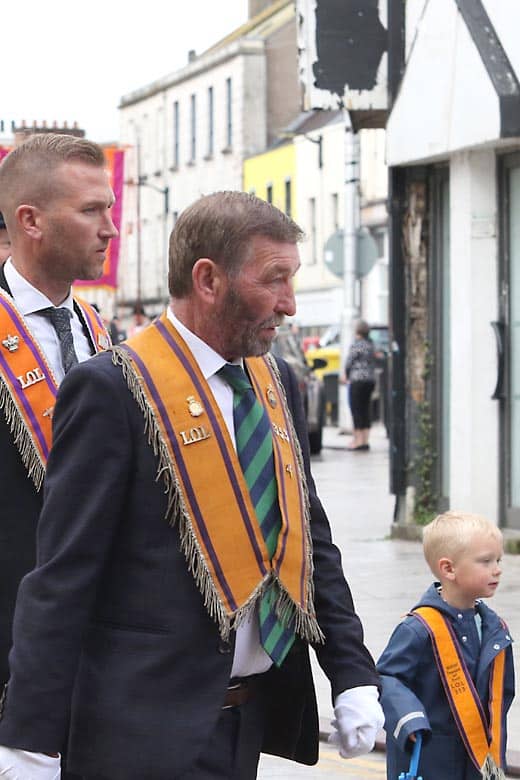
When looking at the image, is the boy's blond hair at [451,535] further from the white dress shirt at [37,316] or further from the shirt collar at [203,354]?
the shirt collar at [203,354]

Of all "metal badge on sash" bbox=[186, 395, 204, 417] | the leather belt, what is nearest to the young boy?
the leather belt

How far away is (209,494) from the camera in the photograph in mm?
3654

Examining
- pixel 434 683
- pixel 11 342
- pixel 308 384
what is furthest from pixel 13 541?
pixel 308 384

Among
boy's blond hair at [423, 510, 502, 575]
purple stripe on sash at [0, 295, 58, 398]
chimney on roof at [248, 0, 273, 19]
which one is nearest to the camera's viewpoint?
purple stripe on sash at [0, 295, 58, 398]

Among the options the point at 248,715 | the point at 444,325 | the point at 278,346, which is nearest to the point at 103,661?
the point at 248,715

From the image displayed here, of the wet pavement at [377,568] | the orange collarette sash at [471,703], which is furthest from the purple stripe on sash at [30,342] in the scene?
the wet pavement at [377,568]

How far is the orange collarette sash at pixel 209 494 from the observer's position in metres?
3.62

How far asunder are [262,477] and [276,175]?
57964 mm

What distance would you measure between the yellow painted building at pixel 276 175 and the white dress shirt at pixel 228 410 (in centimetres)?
5457

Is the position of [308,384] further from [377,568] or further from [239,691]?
[239,691]

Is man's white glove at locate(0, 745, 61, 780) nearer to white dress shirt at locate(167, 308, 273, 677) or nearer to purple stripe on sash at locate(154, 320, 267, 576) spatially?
white dress shirt at locate(167, 308, 273, 677)

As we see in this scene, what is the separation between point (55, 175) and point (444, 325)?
9024 millimetres

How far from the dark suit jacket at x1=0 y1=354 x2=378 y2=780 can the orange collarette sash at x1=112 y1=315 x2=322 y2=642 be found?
1.2 inches

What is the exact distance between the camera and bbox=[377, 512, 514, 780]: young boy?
5.23m
